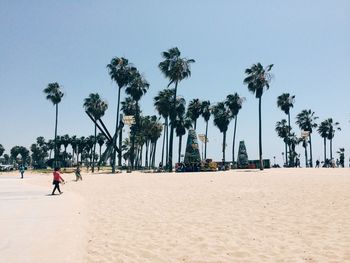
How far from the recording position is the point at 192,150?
54.3 metres

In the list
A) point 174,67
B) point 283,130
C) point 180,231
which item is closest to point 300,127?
point 283,130

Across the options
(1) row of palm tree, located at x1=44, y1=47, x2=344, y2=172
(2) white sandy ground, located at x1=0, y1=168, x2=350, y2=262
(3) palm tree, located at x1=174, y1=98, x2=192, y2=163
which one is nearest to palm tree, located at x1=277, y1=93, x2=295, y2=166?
(1) row of palm tree, located at x1=44, y1=47, x2=344, y2=172

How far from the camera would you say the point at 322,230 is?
9828mm

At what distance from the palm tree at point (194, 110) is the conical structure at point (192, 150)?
26.0 m

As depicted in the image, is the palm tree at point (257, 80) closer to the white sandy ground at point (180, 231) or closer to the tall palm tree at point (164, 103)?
the tall palm tree at point (164, 103)

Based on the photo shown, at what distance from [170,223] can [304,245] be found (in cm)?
439

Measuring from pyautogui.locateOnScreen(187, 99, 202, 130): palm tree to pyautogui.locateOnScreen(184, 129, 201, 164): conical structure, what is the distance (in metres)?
26.0

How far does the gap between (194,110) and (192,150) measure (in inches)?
1092

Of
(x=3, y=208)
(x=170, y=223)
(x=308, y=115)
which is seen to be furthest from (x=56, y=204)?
(x=308, y=115)

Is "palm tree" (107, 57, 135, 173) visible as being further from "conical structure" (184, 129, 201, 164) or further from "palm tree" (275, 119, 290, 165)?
"palm tree" (275, 119, 290, 165)

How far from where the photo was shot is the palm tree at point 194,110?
80.9m

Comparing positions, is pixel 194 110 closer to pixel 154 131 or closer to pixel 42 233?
pixel 154 131

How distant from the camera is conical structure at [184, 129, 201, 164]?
175 feet

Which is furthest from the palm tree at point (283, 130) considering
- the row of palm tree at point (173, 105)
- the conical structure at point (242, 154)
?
the conical structure at point (242, 154)
